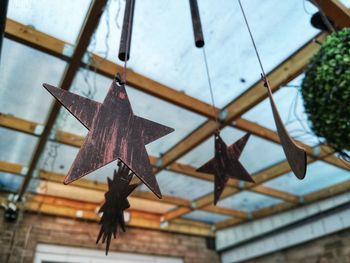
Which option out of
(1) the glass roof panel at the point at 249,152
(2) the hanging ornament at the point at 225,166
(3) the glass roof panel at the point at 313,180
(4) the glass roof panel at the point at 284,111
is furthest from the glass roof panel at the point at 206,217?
(2) the hanging ornament at the point at 225,166

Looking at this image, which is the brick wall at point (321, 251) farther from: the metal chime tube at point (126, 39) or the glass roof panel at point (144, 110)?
the metal chime tube at point (126, 39)

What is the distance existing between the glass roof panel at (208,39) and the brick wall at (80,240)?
2.73m

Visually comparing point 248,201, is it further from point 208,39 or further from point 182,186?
point 208,39

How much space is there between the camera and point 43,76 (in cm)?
240

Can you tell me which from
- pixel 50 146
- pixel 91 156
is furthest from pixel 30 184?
pixel 91 156

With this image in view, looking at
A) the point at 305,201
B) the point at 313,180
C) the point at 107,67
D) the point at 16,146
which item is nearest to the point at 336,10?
the point at 107,67

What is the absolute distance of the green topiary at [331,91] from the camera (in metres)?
1.17

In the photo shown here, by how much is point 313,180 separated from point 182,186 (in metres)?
1.62

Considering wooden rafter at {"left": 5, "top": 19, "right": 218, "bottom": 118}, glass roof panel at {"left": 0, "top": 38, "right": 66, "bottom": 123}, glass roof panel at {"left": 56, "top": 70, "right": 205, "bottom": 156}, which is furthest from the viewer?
glass roof panel at {"left": 56, "top": 70, "right": 205, "bottom": 156}

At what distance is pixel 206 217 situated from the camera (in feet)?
17.3

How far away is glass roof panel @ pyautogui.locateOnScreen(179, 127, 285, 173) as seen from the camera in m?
3.07

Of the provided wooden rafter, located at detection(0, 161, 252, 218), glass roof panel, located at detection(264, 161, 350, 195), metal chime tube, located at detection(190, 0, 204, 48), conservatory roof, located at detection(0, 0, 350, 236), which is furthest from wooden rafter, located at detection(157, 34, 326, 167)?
glass roof panel, located at detection(264, 161, 350, 195)

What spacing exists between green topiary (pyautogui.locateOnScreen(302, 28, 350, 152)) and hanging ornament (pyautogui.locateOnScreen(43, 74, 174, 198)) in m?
0.65

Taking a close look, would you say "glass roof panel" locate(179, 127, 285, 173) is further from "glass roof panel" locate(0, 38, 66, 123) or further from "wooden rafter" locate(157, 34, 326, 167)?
"glass roof panel" locate(0, 38, 66, 123)
